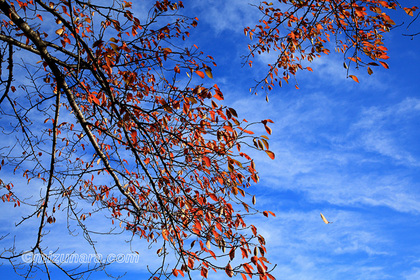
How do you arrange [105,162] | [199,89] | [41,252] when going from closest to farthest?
[199,89] < [105,162] < [41,252]

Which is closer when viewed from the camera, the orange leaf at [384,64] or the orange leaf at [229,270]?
the orange leaf at [229,270]

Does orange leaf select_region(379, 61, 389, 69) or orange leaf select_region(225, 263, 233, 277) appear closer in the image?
orange leaf select_region(225, 263, 233, 277)

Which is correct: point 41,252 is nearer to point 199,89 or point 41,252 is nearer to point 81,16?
point 199,89

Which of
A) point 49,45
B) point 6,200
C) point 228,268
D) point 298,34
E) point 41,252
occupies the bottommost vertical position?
point 228,268

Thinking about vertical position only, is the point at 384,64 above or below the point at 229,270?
above

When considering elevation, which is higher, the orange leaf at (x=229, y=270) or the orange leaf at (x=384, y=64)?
the orange leaf at (x=384, y=64)

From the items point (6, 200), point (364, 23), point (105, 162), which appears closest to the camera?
point (105, 162)

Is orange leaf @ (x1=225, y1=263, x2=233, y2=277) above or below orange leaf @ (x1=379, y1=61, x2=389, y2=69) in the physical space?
below

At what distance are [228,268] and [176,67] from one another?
292 centimetres

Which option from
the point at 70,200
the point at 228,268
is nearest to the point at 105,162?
the point at 70,200

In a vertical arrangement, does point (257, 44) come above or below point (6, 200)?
above

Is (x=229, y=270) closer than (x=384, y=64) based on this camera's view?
Yes

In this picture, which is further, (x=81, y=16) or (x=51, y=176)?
(x=81, y=16)

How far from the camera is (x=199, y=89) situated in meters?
3.19
